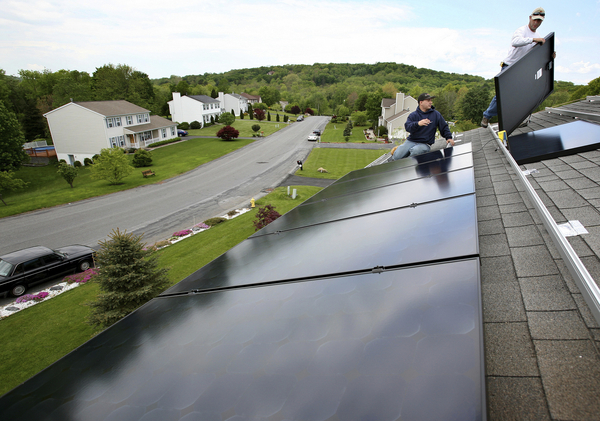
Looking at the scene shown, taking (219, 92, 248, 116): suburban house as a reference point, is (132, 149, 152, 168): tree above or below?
below

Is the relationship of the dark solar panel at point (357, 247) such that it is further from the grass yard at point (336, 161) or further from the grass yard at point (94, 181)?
the grass yard at point (336, 161)

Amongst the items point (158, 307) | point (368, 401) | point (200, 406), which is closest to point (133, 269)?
point (158, 307)

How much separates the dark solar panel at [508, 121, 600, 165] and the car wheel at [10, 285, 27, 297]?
19176 mm

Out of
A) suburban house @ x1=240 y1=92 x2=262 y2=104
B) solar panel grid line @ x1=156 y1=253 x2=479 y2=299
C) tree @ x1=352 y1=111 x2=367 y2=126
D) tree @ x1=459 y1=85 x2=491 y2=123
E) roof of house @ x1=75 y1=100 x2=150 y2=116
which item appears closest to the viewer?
solar panel grid line @ x1=156 y1=253 x2=479 y2=299

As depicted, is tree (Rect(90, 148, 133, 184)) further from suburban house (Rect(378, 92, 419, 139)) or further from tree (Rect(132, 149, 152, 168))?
suburban house (Rect(378, 92, 419, 139))

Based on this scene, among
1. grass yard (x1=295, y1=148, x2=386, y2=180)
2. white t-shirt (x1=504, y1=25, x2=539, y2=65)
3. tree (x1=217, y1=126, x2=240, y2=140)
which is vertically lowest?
grass yard (x1=295, y1=148, x2=386, y2=180)

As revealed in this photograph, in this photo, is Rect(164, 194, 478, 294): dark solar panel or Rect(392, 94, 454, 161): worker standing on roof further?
Rect(392, 94, 454, 161): worker standing on roof

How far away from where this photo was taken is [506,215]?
13.0ft

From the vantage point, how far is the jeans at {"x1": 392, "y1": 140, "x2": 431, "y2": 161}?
881cm

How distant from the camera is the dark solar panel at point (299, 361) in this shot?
1434 mm

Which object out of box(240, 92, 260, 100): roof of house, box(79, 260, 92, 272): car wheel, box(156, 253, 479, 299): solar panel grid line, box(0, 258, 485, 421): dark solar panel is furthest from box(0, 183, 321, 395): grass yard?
box(240, 92, 260, 100): roof of house

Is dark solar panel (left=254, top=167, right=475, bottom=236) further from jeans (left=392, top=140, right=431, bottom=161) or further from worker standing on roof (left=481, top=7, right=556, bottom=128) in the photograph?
worker standing on roof (left=481, top=7, right=556, bottom=128)

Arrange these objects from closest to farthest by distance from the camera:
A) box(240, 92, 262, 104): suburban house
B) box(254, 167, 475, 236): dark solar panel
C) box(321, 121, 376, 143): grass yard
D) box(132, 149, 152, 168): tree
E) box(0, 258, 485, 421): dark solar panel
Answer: box(0, 258, 485, 421): dark solar panel → box(254, 167, 475, 236): dark solar panel → box(132, 149, 152, 168): tree → box(321, 121, 376, 143): grass yard → box(240, 92, 262, 104): suburban house

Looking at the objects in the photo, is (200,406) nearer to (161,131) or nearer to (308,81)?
(161,131)
